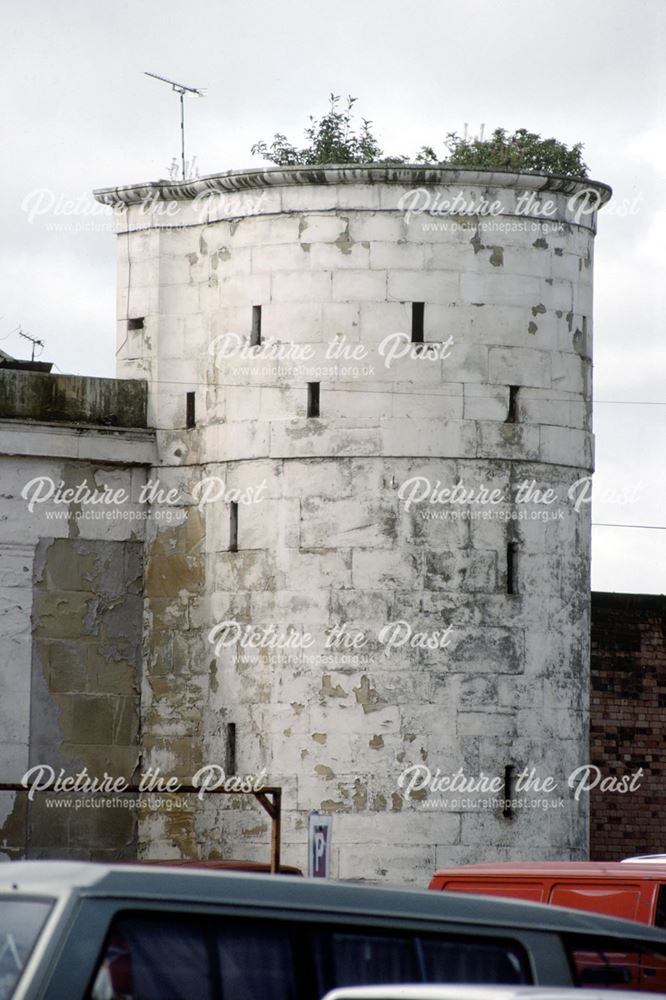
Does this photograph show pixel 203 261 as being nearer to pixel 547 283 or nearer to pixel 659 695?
pixel 547 283

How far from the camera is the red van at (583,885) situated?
531 inches

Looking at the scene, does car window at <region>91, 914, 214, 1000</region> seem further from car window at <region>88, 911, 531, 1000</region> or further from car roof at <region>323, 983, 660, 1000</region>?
car roof at <region>323, 983, 660, 1000</region>

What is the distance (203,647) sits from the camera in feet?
84.1

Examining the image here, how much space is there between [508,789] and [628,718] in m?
3.44

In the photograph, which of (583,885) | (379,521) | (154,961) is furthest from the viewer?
(379,521)

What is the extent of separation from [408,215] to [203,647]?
5754 mm

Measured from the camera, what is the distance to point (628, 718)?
2761 centimetres

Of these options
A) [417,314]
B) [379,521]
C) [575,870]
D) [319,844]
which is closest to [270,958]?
[575,870]

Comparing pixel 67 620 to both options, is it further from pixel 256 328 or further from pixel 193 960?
pixel 193 960

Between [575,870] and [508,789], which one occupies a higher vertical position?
[575,870]

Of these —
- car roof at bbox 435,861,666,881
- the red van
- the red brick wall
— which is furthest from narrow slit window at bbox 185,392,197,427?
the red van

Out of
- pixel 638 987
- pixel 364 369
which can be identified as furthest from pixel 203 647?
pixel 638 987

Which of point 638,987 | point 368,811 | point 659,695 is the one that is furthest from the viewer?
point 659,695

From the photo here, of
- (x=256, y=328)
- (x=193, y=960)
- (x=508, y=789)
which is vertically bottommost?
(x=508, y=789)
